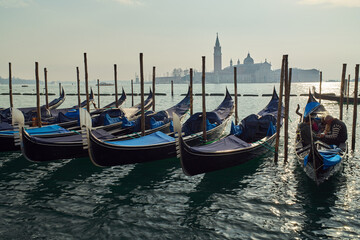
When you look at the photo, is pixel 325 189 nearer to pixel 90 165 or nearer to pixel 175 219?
pixel 175 219

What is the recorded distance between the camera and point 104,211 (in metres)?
6.31

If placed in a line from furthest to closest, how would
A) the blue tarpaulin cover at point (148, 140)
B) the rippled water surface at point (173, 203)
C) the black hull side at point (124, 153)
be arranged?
the blue tarpaulin cover at point (148, 140) → the black hull side at point (124, 153) → the rippled water surface at point (173, 203)

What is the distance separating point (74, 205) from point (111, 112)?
317 inches

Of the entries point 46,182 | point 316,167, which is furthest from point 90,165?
point 316,167

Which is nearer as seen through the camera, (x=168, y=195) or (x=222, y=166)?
(x=168, y=195)

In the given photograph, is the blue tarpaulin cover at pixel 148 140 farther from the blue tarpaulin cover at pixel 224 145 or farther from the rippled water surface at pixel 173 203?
the blue tarpaulin cover at pixel 224 145

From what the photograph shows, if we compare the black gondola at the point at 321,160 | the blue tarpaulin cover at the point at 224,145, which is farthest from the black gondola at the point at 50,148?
the black gondola at the point at 321,160

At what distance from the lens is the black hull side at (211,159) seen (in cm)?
727

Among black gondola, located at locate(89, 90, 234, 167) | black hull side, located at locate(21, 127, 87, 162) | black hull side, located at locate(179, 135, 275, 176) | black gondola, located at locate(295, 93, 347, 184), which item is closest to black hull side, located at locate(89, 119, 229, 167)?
black gondola, located at locate(89, 90, 234, 167)

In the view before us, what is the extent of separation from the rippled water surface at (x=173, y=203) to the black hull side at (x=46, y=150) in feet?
1.41

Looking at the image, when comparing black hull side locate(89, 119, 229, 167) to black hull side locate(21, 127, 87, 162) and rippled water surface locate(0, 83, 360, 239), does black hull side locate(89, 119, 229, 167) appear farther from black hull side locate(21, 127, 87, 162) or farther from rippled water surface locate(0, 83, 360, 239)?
black hull side locate(21, 127, 87, 162)

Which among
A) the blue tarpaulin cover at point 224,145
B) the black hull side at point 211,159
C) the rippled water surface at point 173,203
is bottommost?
the rippled water surface at point 173,203

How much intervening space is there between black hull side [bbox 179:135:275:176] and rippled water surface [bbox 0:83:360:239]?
0.34 meters

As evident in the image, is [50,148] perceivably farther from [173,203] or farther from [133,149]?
[173,203]
